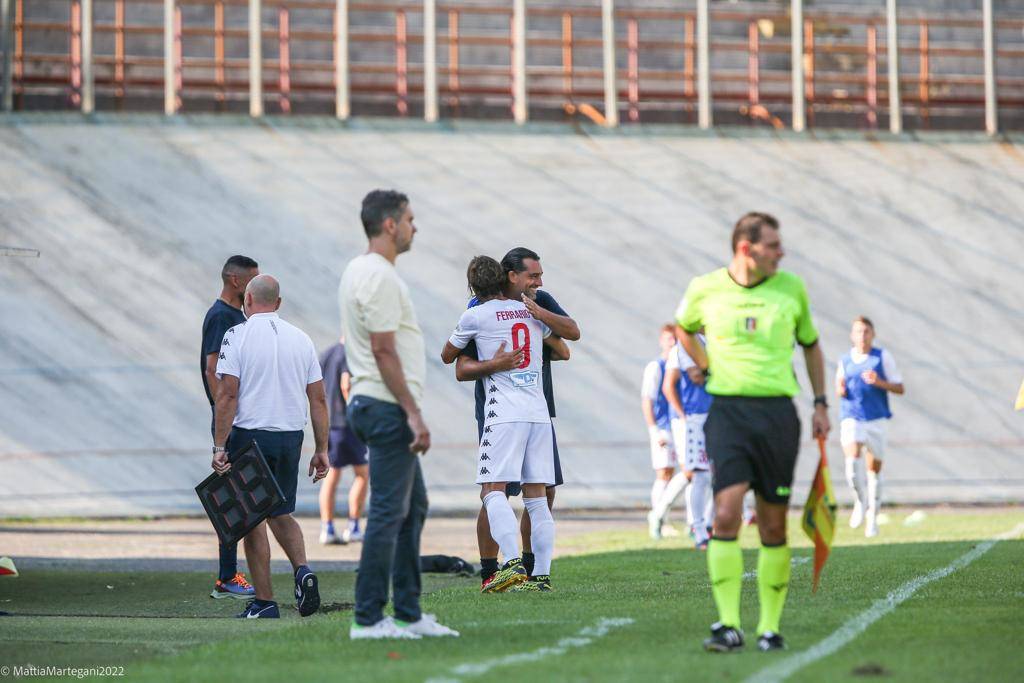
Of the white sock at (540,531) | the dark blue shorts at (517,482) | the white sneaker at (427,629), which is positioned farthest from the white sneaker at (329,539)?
the white sneaker at (427,629)

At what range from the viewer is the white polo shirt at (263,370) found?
8.74 m

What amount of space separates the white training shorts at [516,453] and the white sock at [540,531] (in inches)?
5.9

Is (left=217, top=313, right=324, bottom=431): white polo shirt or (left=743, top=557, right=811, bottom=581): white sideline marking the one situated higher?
(left=217, top=313, right=324, bottom=431): white polo shirt

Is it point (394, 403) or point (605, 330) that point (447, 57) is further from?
point (394, 403)

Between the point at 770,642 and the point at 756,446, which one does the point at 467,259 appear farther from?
the point at 770,642

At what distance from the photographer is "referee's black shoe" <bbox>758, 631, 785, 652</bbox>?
6.17 meters

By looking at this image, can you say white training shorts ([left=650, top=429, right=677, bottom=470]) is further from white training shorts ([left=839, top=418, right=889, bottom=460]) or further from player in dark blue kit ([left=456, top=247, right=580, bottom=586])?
player in dark blue kit ([left=456, top=247, right=580, bottom=586])

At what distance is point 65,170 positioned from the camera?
2080cm

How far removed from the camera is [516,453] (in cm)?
888

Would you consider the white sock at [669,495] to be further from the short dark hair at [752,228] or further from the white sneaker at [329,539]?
the short dark hair at [752,228]

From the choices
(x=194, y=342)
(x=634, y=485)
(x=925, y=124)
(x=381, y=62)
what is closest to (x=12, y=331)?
(x=194, y=342)

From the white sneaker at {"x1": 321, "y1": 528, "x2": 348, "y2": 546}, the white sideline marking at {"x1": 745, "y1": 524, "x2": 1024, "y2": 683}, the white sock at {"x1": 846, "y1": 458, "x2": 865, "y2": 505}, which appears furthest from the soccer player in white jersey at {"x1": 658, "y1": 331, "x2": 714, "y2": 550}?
the white sneaker at {"x1": 321, "y1": 528, "x2": 348, "y2": 546}

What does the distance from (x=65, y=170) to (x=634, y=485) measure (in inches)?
360

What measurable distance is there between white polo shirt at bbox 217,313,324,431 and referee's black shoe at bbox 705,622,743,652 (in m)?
3.45
